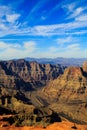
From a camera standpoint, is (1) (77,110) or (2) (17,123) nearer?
(2) (17,123)

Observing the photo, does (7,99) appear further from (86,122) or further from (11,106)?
(86,122)

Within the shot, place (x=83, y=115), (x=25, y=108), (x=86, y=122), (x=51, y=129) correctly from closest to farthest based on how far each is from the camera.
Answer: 1. (x=51, y=129)
2. (x=25, y=108)
3. (x=86, y=122)
4. (x=83, y=115)

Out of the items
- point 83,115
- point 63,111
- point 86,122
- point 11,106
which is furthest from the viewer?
point 63,111

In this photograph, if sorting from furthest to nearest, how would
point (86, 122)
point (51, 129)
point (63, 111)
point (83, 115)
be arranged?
point (63, 111) → point (83, 115) → point (86, 122) → point (51, 129)

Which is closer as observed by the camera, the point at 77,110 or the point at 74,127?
the point at 74,127

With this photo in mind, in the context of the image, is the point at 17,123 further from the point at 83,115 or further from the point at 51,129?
Answer: the point at 83,115

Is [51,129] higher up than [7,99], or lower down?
higher up

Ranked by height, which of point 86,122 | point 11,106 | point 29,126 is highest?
point 29,126

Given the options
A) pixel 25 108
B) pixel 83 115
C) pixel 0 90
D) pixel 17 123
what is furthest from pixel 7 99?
pixel 17 123

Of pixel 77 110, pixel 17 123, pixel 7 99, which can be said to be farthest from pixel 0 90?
pixel 17 123
